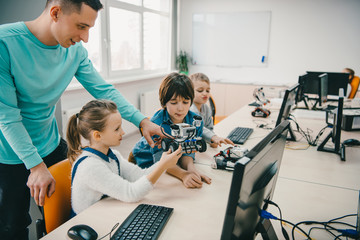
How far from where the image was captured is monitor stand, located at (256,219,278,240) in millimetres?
864

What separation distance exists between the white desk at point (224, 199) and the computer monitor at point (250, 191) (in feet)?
0.70

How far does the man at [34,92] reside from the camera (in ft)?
3.63

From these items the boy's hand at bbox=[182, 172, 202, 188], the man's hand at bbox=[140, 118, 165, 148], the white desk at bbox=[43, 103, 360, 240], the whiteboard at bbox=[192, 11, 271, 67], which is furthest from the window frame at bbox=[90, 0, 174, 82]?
the boy's hand at bbox=[182, 172, 202, 188]

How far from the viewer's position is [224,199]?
120 cm

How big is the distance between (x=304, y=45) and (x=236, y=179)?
212 inches

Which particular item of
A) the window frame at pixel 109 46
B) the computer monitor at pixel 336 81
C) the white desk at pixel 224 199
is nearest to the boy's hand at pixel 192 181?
the white desk at pixel 224 199

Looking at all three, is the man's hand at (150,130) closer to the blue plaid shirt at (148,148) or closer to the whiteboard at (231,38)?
the blue plaid shirt at (148,148)

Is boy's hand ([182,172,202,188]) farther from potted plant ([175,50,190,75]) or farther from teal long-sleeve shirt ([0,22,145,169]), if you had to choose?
potted plant ([175,50,190,75])

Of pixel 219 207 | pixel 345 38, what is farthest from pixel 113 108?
pixel 345 38

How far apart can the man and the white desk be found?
0.91ft

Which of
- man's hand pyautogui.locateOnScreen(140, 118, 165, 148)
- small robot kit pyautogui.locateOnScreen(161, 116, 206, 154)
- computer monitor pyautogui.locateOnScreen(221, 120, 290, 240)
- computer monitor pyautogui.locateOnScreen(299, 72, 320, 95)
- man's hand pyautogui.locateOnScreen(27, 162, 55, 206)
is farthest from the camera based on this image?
computer monitor pyautogui.locateOnScreen(299, 72, 320, 95)

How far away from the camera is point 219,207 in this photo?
1130mm

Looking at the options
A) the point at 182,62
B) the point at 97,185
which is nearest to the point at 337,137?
the point at 97,185

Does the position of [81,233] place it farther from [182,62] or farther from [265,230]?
[182,62]
